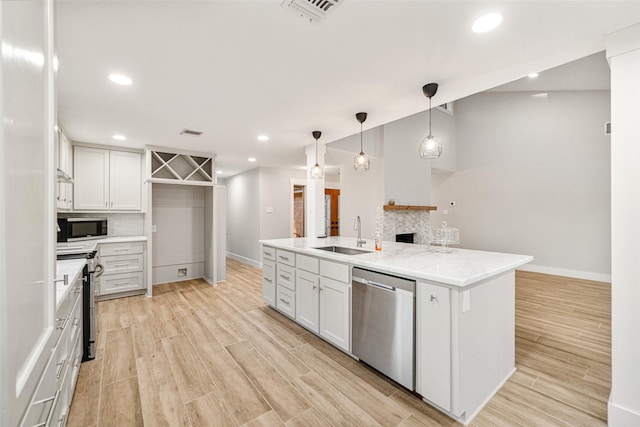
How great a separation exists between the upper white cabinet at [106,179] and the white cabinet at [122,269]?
0.68 metres

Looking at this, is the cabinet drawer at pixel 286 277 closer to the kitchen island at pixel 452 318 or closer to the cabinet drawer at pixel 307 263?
the cabinet drawer at pixel 307 263

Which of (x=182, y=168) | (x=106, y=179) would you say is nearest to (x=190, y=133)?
(x=182, y=168)

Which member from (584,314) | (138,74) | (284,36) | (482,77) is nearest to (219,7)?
(284,36)

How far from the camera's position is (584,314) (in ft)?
11.6

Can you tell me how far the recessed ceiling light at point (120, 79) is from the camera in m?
2.29

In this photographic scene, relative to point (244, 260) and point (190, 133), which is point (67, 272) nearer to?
point (190, 133)

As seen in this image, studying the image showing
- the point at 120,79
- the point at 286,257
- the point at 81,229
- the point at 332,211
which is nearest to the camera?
the point at 120,79

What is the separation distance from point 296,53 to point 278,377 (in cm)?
245

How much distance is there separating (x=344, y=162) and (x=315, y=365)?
417cm

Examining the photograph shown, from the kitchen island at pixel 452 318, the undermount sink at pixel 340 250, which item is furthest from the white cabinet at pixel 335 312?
the undermount sink at pixel 340 250

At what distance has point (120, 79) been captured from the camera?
2.35 metres

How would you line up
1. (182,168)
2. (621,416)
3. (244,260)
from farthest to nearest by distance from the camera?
1. (244,260)
2. (182,168)
3. (621,416)

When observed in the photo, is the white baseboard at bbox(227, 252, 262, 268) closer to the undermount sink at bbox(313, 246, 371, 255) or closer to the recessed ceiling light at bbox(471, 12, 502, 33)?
the undermount sink at bbox(313, 246, 371, 255)

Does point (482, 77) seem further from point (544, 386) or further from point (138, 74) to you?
point (138, 74)
